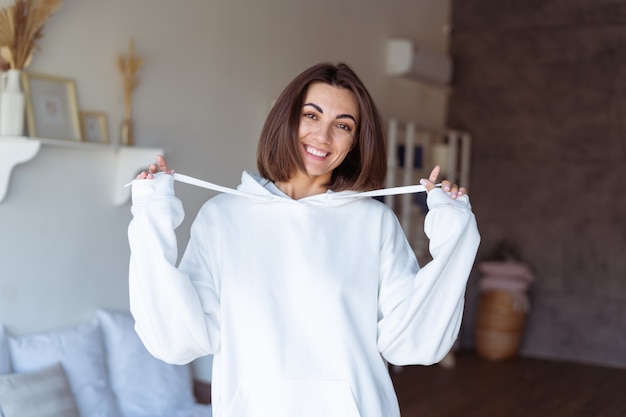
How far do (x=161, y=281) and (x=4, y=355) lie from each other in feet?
5.11

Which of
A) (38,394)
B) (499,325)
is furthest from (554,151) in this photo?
(38,394)

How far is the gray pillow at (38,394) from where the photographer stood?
2.61 meters

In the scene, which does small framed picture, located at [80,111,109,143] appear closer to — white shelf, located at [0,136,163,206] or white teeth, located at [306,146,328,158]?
white shelf, located at [0,136,163,206]

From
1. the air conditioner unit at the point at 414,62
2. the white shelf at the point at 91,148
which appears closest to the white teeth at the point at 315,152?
the white shelf at the point at 91,148

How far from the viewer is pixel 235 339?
5.36 ft

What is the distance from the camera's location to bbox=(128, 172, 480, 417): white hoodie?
156 centimetres

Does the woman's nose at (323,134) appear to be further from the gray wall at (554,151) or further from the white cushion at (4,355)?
the gray wall at (554,151)

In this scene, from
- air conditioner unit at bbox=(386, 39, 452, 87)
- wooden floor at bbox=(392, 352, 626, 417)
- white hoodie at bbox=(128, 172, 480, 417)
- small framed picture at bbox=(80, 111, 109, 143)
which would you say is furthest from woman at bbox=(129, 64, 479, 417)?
air conditioner unit at bbox=(386, 39, 452, 87)

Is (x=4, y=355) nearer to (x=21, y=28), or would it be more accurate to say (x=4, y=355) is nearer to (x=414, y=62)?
(x=21, y=28)

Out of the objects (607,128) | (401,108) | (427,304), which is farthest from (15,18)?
(607,128)

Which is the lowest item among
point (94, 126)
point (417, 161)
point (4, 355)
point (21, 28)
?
point (4, 355)

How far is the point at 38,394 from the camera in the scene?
271 centimetres

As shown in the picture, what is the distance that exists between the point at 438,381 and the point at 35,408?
10.5ft

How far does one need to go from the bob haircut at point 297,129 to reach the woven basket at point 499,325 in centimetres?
454
